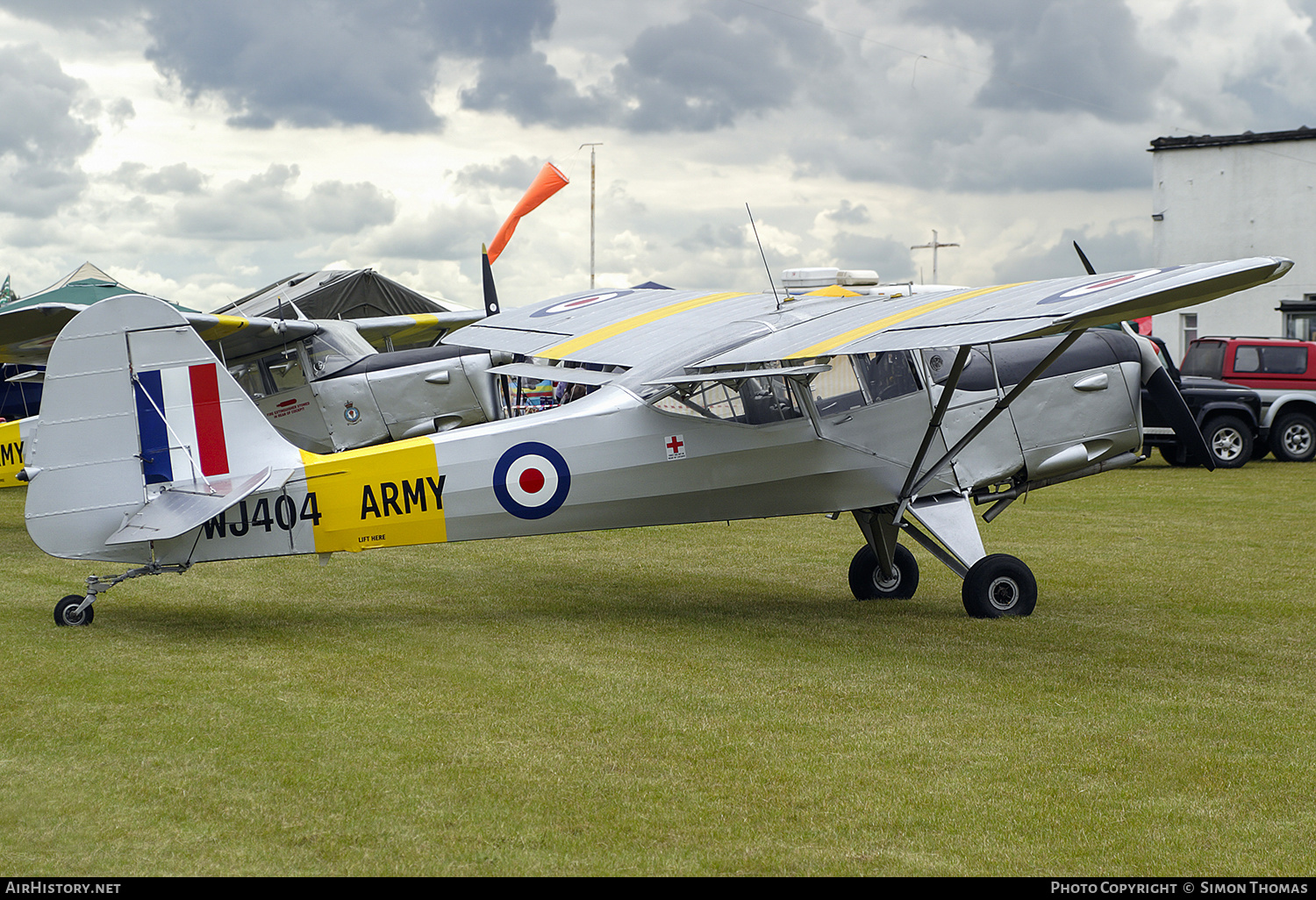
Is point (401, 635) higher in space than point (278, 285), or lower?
lower

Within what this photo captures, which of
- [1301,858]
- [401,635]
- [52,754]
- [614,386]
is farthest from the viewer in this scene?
[614,386]

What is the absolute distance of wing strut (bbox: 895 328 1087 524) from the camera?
22.0ft

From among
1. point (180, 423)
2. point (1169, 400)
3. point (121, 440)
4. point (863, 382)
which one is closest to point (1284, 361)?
point (1169, 400)

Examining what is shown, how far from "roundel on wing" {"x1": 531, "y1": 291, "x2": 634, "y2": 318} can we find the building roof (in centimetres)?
2557

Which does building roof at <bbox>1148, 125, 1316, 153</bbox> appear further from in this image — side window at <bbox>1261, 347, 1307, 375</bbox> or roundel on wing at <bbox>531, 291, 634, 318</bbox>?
roundel on wing at <bbox>531, 291, 634, 318</bbox>

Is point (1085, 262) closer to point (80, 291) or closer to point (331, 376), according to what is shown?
point (331, 376)

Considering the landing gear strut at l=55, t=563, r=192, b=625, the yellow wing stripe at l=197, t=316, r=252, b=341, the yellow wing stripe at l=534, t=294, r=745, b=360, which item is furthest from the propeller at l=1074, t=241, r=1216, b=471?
the yellow wing stripe at l=197, t=316, r=252, b=341

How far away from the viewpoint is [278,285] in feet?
74.8

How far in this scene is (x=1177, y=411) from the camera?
798 centimetres

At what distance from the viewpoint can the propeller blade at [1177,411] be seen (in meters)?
7.84

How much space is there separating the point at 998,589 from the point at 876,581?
47.4 inches

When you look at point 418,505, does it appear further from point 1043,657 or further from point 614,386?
point 1043,657
